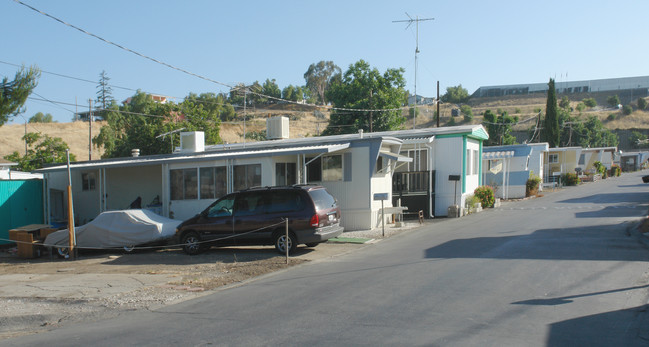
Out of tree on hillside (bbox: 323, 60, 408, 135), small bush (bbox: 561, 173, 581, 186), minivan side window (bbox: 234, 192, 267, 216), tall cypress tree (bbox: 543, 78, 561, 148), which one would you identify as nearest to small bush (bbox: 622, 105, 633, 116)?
tall cypress tree (bbox: 543, 78, 561, 148)

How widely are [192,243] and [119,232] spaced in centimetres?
280

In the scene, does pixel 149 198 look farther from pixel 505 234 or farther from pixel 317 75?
pixel 317 75

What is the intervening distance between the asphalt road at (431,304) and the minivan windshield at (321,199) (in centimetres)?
168

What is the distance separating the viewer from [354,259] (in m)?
12.1

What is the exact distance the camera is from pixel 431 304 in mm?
7324

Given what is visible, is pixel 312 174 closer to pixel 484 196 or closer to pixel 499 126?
pixel 484 196

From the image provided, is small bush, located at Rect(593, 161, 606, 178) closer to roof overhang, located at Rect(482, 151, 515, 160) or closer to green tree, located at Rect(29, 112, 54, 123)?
roof overhang, located at Rect(482, 151, 515, 160)

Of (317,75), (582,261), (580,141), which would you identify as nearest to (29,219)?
(582,261)

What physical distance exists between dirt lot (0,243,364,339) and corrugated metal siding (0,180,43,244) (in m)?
3.32

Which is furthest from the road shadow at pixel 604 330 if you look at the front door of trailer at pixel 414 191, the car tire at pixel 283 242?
the front door of trailer at pixel 414 191

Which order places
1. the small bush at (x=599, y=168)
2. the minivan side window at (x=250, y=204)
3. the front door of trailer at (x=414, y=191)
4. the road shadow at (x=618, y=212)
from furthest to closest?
the small bush at (x=599, y=168), the front door of trailer at (x=414, y=191), the road shadow at (x=618, y=212), the minivan side window at (x=250, y=204)

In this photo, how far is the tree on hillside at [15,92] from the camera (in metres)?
17.2

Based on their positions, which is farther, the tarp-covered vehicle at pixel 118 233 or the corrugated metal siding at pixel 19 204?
the corrugated metal siding at pixel 19 204

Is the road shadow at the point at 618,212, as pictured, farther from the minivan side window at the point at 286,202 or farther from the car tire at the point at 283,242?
the car tire at the point at 283,242
